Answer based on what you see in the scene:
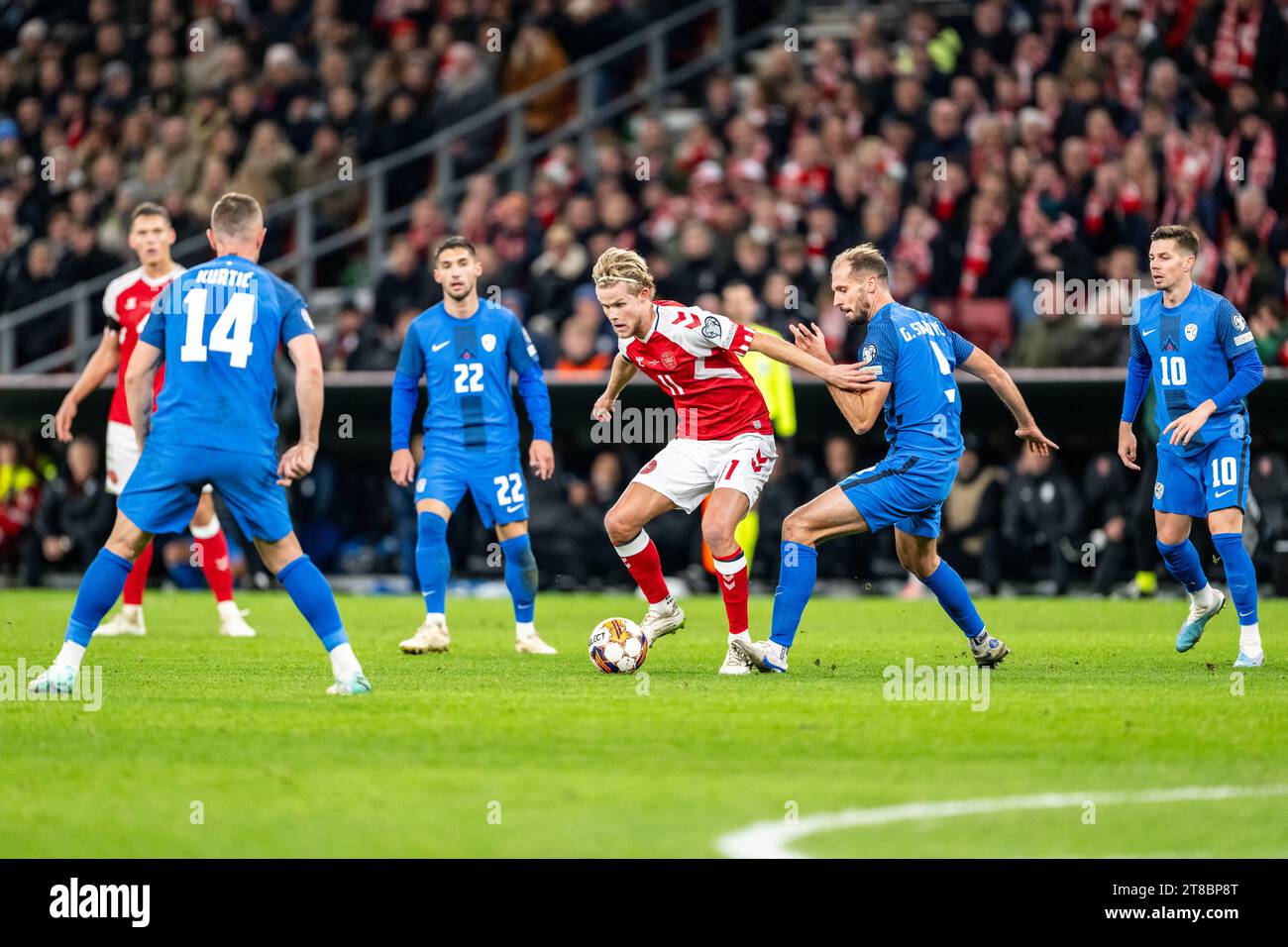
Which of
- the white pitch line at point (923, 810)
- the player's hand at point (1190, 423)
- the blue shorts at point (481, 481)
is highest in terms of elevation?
the player's hand at point (1190, 423)

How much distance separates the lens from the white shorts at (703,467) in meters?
9.73

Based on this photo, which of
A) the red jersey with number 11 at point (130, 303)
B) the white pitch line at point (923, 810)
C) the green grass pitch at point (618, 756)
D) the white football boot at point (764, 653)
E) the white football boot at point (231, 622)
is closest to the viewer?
the white pitch line at point (923, 810)

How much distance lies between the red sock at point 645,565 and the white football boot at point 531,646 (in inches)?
42.9

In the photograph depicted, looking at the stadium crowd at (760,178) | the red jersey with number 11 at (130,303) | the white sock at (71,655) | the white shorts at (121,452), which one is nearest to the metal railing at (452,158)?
the stadium crowd at (760,178)

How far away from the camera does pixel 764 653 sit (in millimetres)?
9359

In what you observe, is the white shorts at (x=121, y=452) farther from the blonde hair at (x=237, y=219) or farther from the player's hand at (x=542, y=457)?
the blonde hair at (x=237, y=219)

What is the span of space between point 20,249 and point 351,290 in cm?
421

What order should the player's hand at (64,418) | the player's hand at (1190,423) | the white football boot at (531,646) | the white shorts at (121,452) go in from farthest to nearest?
the white shorts at (121,452), the player's hand at (64,418), the white football boot at (531,646), the player's hand at (1190,423)

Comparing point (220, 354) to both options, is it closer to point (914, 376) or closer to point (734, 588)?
point (734, 588)

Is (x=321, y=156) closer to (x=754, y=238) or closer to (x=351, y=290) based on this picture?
(x=351, y=290)

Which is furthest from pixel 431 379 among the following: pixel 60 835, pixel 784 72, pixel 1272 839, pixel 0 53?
pixel 0 53

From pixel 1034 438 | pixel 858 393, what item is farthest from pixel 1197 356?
pixel 858 393

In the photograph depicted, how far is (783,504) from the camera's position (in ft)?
58.1

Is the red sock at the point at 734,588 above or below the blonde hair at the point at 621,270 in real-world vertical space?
below
